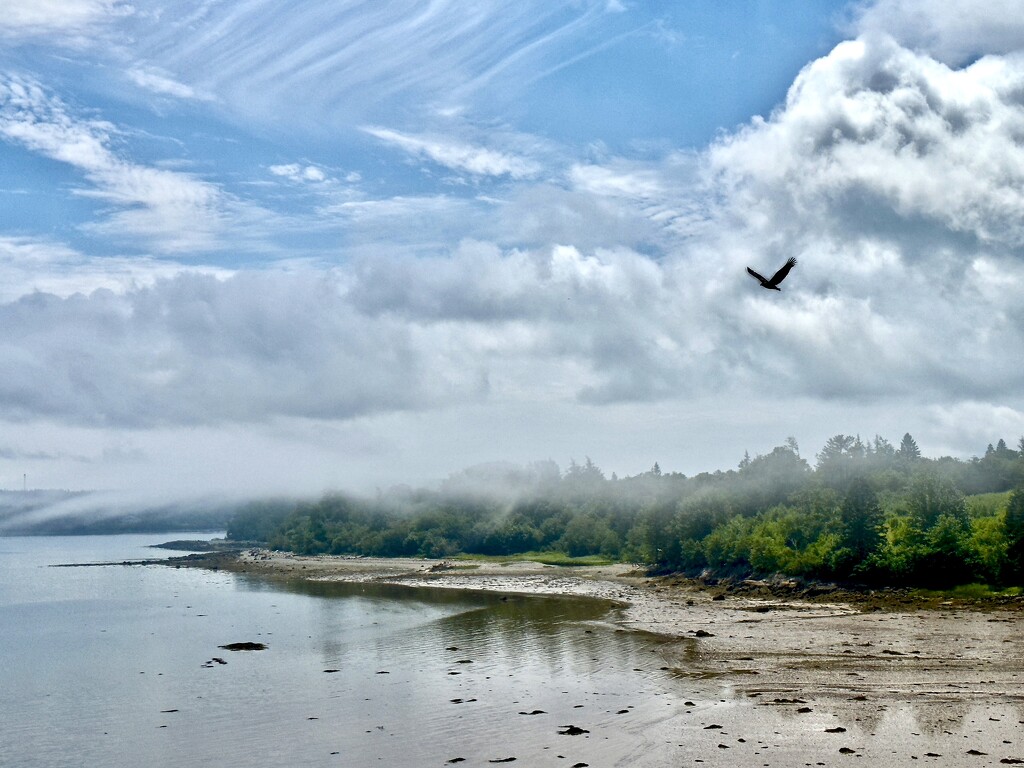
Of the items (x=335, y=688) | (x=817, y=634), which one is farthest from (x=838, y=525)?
(x=335, y=688)

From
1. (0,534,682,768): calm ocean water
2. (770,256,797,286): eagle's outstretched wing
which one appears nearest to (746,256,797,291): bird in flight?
(770,256,797,286): eagle's outstretched wing

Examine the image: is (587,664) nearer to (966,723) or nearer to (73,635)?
(966,723)

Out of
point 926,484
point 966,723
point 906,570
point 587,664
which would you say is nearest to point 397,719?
point 587,664

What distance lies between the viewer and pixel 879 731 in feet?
104

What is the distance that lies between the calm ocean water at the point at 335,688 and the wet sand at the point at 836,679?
2.25 m

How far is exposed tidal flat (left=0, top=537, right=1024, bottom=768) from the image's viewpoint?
→ 3162 centimetres

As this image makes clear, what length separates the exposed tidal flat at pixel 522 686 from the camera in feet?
104

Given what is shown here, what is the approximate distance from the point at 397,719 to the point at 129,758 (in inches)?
418

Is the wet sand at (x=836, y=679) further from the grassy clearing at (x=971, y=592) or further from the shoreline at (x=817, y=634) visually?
the grassy clearing at (x=971, y=592)

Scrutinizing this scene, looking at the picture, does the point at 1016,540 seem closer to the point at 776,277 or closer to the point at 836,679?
the point at 836,679

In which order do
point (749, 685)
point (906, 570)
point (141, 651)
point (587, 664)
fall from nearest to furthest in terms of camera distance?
point (749, 685) → point (587, 664) → point (141, 651) → point (906, 570)

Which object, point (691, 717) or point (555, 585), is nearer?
point (691, 717)

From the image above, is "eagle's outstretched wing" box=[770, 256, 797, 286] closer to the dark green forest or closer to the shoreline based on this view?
the shoreline

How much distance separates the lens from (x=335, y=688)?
45.4m
